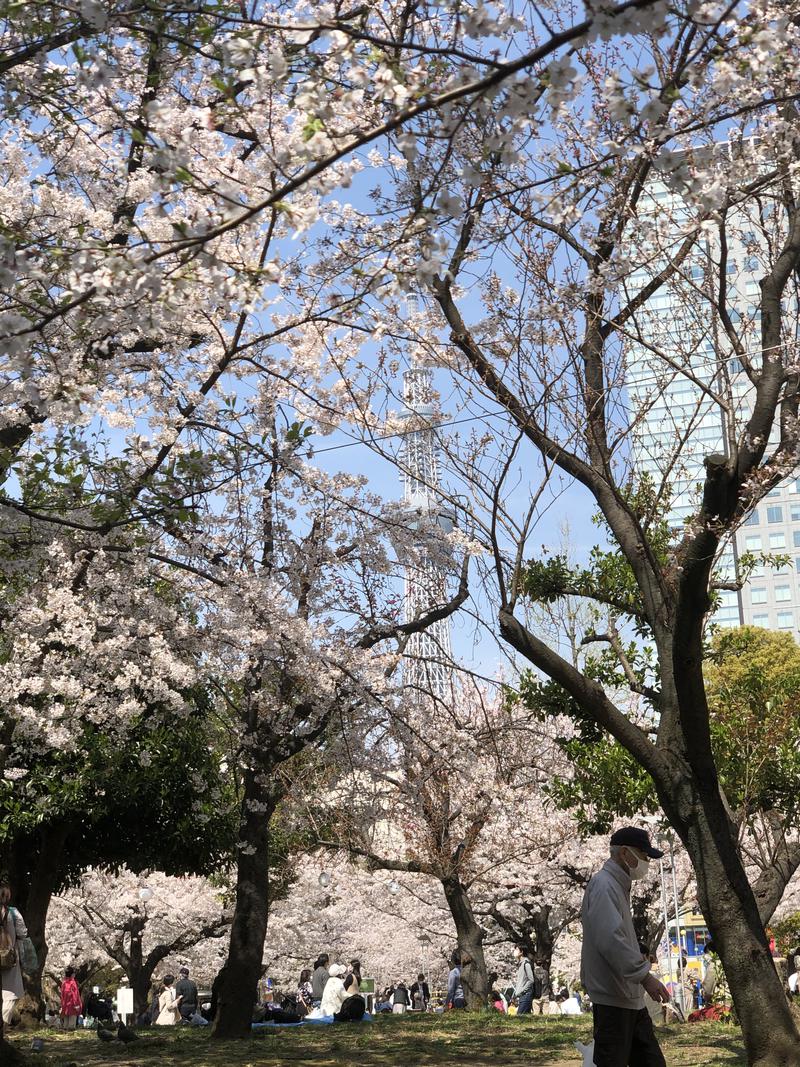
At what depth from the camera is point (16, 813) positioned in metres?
13.1

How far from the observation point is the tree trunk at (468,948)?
1853cm

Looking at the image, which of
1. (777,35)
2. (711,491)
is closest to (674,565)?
(711,491)

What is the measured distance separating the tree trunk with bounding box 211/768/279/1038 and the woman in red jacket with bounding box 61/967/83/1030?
943 cm

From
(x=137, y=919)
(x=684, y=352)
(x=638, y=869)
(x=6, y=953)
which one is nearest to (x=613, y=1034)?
(x=638, y=869)

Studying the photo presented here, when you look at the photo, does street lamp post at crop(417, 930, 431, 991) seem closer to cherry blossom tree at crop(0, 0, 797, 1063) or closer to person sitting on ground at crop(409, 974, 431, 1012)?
person sitting on ground at crop(409, 974, 431, 1012)

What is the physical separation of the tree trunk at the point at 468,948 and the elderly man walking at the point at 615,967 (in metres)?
13.6

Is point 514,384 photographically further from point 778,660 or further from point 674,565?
point 778,660

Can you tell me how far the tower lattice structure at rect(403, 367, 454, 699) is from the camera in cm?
871

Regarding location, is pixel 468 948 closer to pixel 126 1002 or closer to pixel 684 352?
pixel 126 1002

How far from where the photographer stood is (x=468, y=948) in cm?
1881

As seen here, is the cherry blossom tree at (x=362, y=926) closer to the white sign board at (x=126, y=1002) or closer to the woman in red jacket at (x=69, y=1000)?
the white sign board at (x=126, y=1002)

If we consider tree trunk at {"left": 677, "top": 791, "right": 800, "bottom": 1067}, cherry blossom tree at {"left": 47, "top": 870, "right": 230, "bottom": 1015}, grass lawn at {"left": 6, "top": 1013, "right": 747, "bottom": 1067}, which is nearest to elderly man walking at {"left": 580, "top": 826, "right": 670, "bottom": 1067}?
tree trunk at {"left": 677, "top": 791, "right": 800, "bottom": 1067}

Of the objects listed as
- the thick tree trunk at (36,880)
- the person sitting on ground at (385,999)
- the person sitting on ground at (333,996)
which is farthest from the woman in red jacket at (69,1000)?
the person sitting on ground at (385,999)

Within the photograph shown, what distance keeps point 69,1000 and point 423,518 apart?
13562mm
